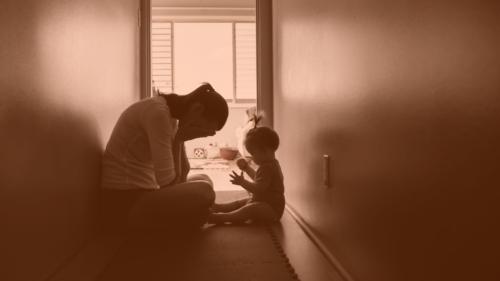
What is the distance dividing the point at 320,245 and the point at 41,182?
0.95 metres

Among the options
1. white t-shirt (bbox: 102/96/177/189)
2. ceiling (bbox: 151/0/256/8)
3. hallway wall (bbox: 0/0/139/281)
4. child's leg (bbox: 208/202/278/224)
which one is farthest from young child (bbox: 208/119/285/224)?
ceiling (bbox: 151/0/256/8)

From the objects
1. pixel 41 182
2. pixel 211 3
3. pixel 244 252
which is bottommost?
pixel 244 252

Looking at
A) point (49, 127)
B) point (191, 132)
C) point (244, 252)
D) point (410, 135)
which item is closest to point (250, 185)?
point (191, 132)

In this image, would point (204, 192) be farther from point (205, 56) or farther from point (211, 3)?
point (205, 56)

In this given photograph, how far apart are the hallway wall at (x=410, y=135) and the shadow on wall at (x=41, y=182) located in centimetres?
82

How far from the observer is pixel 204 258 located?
1.53 m

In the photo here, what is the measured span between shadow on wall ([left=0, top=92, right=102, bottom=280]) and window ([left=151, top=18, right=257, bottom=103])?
4391 millimetres

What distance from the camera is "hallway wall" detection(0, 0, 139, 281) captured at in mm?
1018

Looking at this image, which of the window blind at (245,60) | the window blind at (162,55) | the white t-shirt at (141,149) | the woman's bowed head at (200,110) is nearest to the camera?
the white t-shirt at (141,149)

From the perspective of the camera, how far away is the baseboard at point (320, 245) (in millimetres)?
1322

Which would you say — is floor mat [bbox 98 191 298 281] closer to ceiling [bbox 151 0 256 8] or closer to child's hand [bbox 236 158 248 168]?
child's hand [bbox 236 158 248 168]

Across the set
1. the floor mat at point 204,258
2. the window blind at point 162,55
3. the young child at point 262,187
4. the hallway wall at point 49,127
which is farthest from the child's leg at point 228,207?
the window blind at point 162,55

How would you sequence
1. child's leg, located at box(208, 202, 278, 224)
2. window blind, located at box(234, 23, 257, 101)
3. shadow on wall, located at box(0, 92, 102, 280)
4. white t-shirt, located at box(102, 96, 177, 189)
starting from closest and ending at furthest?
shadow on wall, located at box(0, 92, 102, 280), white t-shirt, located at box(102, 96, 177, 189), child's leg, located at box(208, 202, 278, 224), window blind, located at box(234, 23, 257, 101)

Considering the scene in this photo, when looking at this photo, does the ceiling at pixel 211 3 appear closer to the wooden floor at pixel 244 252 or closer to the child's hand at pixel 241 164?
the child's hand at pixel 241 164
